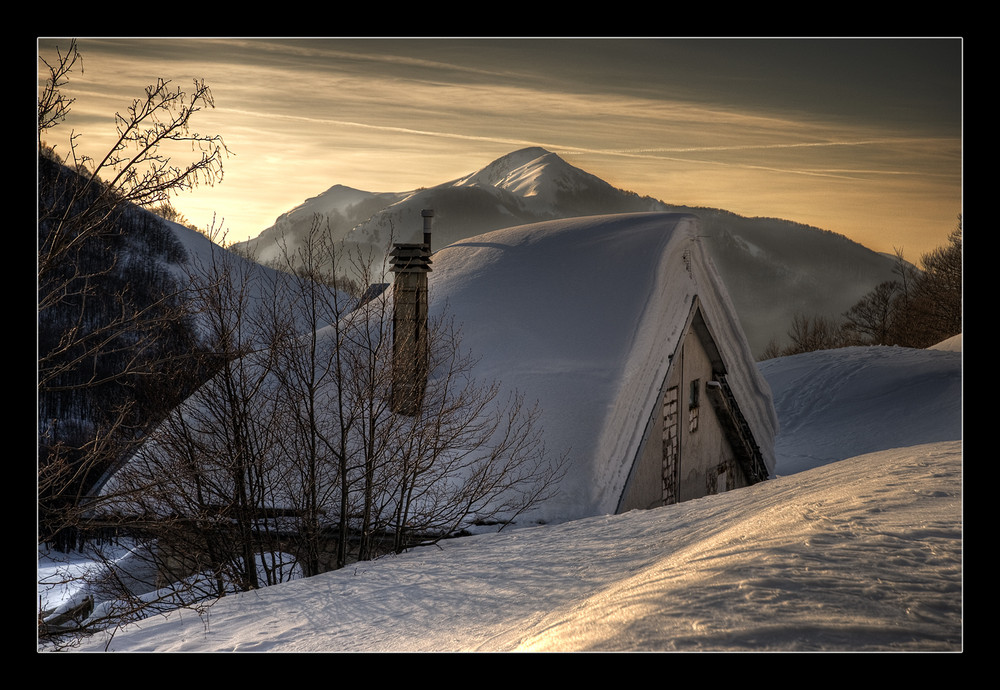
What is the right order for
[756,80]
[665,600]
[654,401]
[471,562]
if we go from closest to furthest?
[665,600] → [756,80] → [471,562] → [654,401]

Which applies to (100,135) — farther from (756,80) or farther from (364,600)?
(756,80)

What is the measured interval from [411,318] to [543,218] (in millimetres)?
2017

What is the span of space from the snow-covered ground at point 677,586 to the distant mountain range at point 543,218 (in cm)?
130

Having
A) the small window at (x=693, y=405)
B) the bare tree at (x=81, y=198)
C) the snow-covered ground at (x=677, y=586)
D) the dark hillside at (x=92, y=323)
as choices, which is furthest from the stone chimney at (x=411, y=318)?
the small window at (x=693, y=405)

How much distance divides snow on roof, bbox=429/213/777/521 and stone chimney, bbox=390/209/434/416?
0.90m

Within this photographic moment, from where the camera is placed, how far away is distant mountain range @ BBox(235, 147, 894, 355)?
473cm

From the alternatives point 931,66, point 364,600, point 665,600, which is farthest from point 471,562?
point 931,66

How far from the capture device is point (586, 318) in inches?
333

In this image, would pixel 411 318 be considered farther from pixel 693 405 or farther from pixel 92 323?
pixel 693 405

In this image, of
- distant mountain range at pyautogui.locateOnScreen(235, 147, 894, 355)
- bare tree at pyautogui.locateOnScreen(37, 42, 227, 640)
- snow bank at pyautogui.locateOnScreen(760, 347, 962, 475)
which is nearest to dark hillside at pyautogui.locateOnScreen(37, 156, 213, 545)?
bare tree at pyautogui.locateOnScreen(37, 42, 227, 640)

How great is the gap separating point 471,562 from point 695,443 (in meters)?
5.54

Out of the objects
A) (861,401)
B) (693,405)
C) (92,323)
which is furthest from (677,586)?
(861,401)

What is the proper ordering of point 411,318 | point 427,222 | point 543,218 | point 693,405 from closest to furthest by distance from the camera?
1. point 543,218
2. point 427,222
3. point 411,318
4. point 693,405
